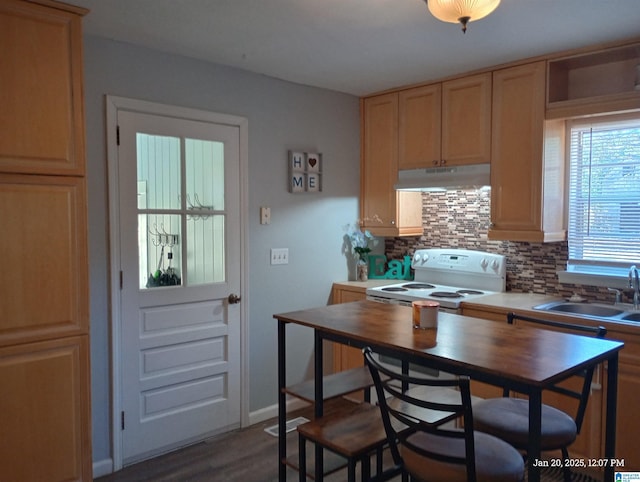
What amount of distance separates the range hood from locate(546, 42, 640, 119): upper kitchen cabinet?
1.78ft

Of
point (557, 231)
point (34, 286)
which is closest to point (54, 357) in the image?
point (34, 286)

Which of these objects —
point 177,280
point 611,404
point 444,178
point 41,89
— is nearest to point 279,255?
point 177,280

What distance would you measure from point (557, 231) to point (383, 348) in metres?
1.80

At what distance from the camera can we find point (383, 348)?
6.40ft

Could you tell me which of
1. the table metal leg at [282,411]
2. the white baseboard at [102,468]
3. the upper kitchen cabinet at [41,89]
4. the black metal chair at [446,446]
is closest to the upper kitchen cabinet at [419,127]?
the table metal leg at [282,411]

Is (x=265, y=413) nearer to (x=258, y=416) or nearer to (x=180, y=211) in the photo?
(x=258, y=416)

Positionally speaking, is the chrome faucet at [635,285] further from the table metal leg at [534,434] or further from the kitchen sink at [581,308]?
the table metal leg at [534,434]

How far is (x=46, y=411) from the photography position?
2193 millimetres

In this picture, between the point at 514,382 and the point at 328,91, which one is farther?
the point at 328,91

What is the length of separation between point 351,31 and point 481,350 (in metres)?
1.74

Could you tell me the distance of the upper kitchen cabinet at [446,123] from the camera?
3289 millimetres

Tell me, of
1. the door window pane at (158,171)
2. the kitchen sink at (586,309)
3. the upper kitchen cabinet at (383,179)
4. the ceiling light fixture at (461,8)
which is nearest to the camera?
the ceiling light fixture at (461,8)

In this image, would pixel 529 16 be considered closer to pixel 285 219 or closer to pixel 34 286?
pixel 285 219

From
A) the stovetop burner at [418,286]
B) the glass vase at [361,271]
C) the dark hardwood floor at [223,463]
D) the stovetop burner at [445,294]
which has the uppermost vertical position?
the glass vase at [361,271]
